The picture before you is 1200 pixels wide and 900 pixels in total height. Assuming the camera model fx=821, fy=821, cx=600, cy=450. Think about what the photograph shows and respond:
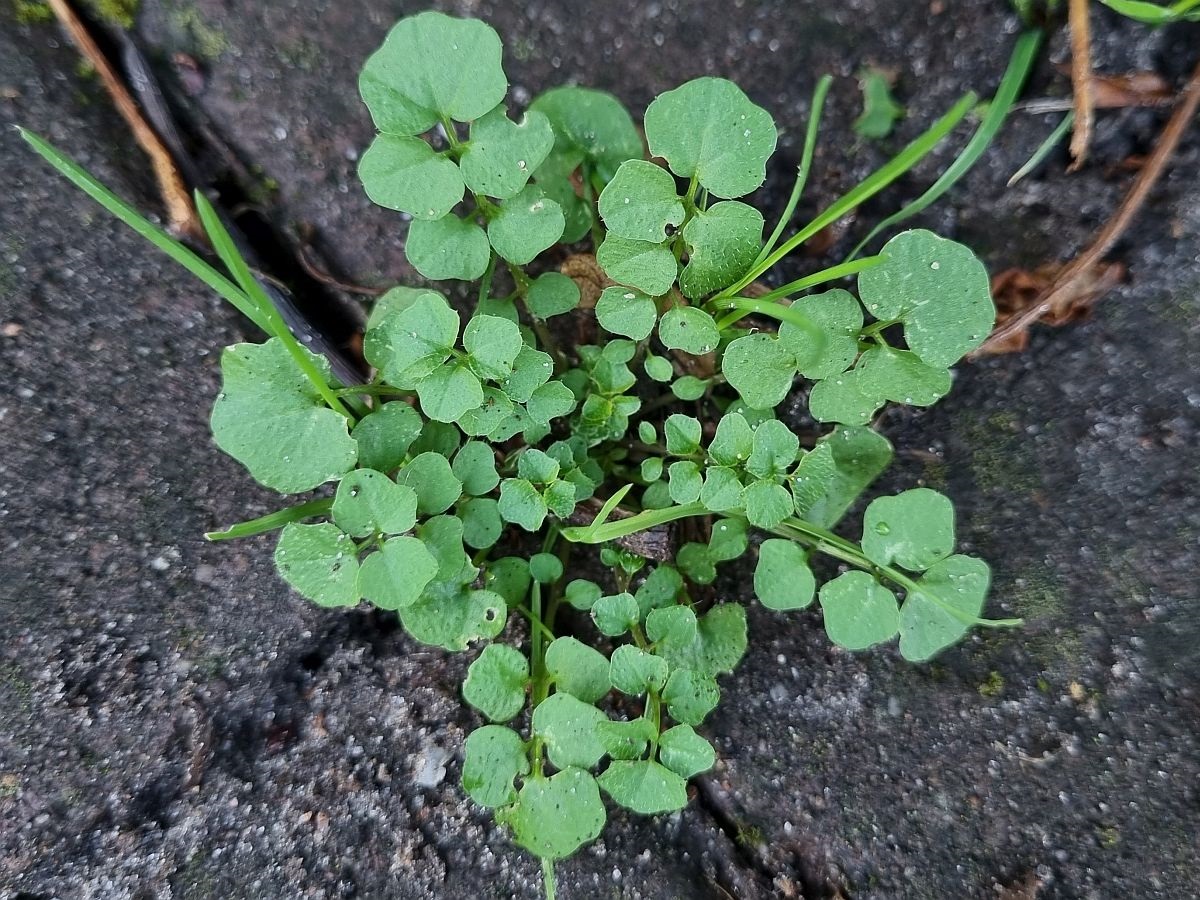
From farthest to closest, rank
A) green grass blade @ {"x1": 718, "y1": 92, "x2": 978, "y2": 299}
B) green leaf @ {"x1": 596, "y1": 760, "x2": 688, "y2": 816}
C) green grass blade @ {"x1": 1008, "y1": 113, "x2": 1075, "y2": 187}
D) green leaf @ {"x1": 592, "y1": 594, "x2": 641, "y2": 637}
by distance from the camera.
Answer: green grass blade @ {"x1": 1008, "y1": 113, "x2": 1075, "y2": 187}
green leaf @ {"x1": 592, "y1": 594, "x2": 641, "y2": 637}
green leaf @ {"x1": 596, "y1": 760, "x2": 688, "y2": 816}
green grass blade @ {"x1": 718, "y1": 92, "x2": 978, "y2": 299}

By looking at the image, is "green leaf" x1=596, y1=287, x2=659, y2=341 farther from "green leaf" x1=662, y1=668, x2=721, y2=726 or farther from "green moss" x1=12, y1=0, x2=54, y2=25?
"green moss" x1=12, y1=0, x2=54, y2=25

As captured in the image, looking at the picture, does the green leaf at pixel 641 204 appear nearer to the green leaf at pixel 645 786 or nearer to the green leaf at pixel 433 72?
the green leaf at pixel 433 72

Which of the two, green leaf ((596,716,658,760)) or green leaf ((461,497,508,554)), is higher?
green leaf ((461,497,508,554))

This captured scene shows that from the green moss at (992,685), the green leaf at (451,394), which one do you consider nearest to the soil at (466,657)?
the green moss at (992,685)

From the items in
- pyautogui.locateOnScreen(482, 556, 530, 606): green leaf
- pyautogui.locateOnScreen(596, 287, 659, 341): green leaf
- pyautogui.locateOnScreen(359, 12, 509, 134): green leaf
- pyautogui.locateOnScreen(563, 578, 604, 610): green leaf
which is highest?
pyautogui.locateOnScreen(359, 12, 509, 134): green leaf

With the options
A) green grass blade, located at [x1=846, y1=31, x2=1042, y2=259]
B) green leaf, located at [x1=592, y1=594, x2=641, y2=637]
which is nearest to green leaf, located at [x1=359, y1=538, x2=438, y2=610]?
green leaf, located at [x1=592, y1=594, x2=641, y2=637]

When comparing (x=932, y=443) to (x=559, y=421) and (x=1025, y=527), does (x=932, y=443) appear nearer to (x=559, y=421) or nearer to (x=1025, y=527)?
(x=1025, y=527)

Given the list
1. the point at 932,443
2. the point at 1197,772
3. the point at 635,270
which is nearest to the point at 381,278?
the point at 635,270

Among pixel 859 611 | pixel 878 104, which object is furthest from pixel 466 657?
pixel 878 104
